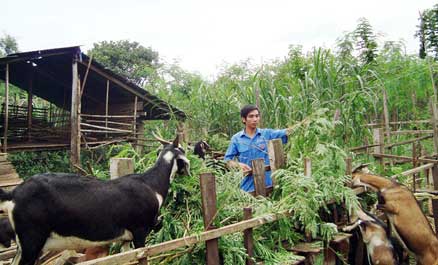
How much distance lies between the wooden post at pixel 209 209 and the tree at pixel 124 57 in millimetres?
18605

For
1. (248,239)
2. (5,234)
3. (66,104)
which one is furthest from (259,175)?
(66,104)

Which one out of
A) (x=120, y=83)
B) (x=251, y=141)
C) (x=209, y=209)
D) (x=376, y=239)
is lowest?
(x=376, y=239)

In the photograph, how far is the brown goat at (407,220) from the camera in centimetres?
405

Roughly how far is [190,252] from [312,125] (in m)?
1.75

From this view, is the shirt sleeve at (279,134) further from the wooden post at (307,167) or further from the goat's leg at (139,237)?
the goat's leg at (139,237)

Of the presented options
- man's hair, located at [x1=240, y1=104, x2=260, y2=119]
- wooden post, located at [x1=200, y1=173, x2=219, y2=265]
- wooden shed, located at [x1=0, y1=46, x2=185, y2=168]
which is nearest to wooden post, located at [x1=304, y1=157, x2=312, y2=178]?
man's hair, located at [x1=240, y1=104, x2=260, y2=119]

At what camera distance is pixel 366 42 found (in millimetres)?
11078

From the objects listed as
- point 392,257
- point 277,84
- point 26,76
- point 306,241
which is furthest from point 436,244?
point 26,76

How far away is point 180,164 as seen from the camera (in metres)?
3.24

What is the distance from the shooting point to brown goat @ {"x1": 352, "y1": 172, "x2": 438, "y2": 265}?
13.3ft

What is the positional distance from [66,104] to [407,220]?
1080 cm

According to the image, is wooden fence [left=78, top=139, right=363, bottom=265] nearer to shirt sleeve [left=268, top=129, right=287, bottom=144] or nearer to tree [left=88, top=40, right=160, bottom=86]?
shirt sleeve [left=268, top=129, right=287, bottom=144]

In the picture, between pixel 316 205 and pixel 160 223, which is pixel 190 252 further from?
pixel 316 205

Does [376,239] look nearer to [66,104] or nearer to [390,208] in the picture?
[390,208]
